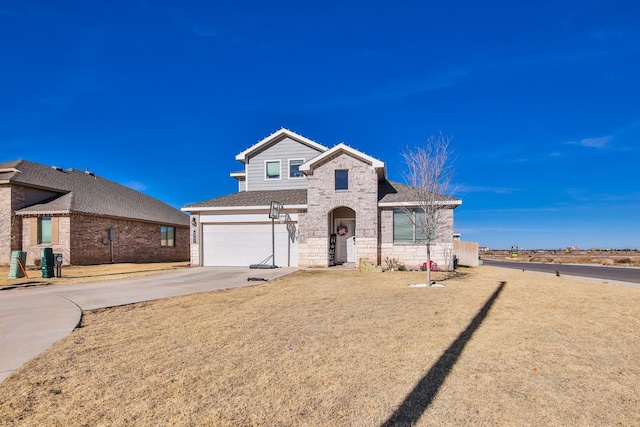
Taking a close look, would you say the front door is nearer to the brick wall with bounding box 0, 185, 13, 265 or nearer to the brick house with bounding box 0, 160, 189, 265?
the brick house with bounding box 0, 160, 189, 265

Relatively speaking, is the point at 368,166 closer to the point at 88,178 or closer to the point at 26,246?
the point at 26,246

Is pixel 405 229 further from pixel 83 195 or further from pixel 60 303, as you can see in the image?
pixel 83 195

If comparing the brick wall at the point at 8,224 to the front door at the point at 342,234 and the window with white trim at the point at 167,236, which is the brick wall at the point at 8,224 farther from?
the front door at the point at 342,234

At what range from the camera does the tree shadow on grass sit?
324 centimetres

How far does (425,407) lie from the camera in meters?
3.46

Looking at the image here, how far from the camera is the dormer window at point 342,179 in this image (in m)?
18.8

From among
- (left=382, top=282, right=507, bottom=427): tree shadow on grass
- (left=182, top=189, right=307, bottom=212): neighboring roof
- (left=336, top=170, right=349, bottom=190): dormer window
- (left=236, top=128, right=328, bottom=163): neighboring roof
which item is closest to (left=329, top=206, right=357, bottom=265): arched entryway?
(left=336, top=170, right=349, bottom=190): dormer window

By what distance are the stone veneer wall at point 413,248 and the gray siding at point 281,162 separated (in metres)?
6.28

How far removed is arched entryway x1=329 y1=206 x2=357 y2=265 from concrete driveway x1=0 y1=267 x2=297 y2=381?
5.94 m

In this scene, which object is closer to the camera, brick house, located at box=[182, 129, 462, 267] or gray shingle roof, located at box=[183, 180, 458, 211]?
brick house, located at box=[182, 129, 462, 267]

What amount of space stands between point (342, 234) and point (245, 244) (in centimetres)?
549

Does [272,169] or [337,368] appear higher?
[272,169]

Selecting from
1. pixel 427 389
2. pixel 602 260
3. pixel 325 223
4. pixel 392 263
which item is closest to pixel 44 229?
pixel 325 223

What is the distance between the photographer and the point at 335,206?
61.2 ft
